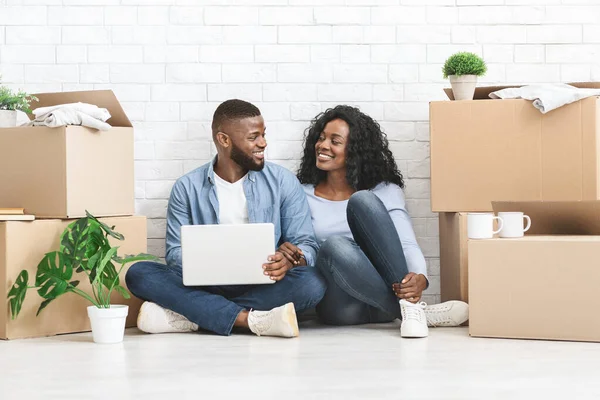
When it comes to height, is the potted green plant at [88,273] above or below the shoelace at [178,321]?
above

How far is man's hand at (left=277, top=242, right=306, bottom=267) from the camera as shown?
3.18 metres

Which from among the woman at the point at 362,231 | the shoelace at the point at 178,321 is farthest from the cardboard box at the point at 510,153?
the shoelace at the point at 178,321

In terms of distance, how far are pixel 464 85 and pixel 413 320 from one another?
97 cm

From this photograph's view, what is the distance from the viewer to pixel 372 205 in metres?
3.15

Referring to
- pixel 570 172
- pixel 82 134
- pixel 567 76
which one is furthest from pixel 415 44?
pixel 82 134

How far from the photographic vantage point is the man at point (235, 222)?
3.14m

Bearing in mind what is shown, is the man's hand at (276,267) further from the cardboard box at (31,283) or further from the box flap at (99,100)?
the box flap at (99,100)

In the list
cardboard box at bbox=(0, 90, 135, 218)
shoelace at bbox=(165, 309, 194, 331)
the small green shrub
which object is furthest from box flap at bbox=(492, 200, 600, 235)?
the small green shrub

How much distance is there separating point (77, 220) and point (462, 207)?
57.5 inches

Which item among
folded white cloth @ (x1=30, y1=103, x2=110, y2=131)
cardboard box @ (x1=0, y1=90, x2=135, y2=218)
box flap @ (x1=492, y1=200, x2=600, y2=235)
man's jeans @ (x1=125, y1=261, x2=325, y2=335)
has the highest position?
folded white cloth @ (x1=30, y1=103, x2=110, y2=131)

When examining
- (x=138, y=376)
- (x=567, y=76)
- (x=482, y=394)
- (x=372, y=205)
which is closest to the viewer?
(x=482, y=394)

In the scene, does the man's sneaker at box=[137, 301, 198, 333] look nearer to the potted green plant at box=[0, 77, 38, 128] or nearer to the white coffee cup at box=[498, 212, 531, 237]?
the potted green plant at box=[0, 77, 38, 128]

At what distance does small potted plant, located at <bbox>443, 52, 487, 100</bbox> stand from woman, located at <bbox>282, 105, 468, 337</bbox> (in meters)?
0.42

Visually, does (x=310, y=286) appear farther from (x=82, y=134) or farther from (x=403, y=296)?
(x=82, y=134)
